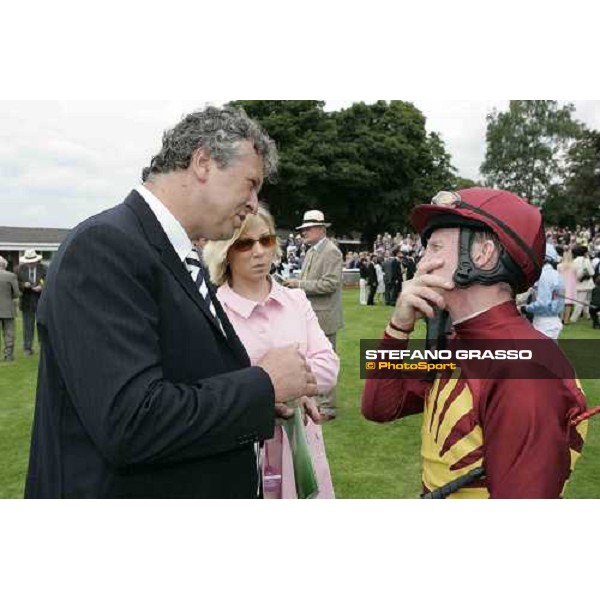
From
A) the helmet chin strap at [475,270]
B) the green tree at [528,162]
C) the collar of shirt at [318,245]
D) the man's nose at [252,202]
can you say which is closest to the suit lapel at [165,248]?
the man's nose at [252,202]

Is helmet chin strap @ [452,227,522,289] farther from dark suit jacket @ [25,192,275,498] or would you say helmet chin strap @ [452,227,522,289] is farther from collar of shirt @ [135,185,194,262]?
collar of shirt @ [135,185,194,262]

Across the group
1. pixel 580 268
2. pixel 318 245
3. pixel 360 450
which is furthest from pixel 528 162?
pixel 580 268

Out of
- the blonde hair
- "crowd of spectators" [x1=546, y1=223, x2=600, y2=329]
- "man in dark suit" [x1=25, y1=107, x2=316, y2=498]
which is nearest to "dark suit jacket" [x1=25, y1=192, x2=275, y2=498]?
"man in dark suit" [x1=25, y1=107, x2=316, y2=498]

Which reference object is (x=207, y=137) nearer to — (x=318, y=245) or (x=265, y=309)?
(x=265, y=309)

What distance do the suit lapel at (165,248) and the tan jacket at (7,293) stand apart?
356 inches

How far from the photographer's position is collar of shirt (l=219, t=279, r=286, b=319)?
2611 mm

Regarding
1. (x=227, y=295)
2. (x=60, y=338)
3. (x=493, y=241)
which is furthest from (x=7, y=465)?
(x=493, y=241)

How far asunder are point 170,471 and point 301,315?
4.31 ft

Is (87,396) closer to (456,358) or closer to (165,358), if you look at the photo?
(165,358)

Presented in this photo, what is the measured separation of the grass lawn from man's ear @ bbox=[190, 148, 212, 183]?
67.9 inches

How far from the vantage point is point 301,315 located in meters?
2.71

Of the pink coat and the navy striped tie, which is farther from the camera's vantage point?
the pink coat

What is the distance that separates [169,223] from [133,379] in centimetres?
47

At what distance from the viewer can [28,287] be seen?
998 centimetres
